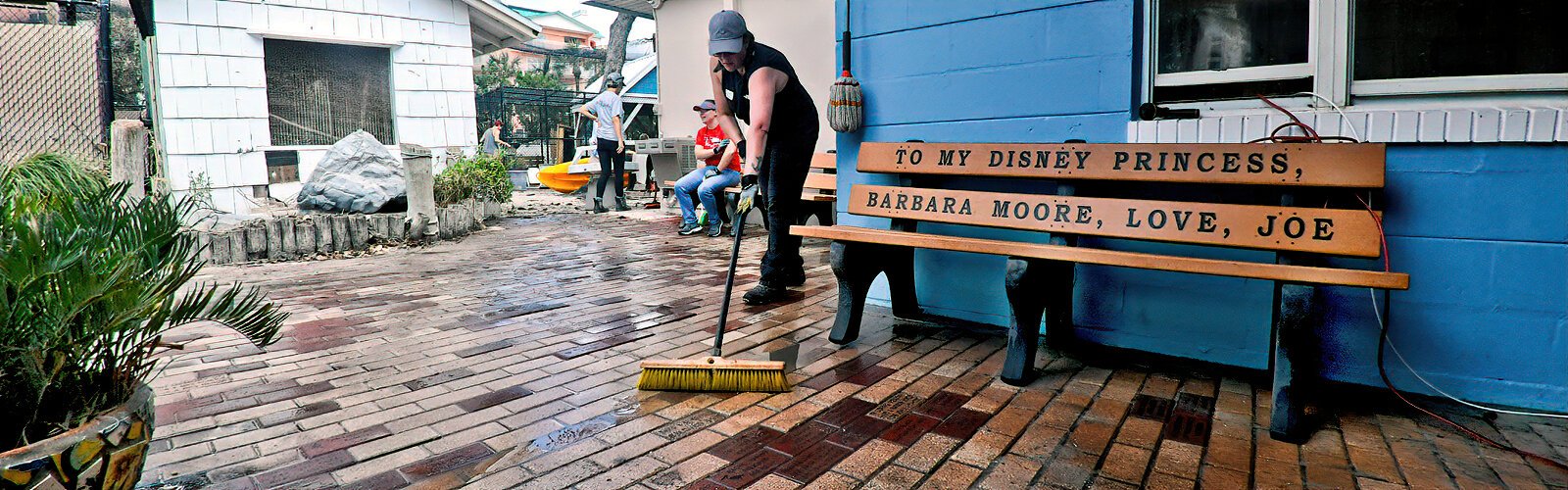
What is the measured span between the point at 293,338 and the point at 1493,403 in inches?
196

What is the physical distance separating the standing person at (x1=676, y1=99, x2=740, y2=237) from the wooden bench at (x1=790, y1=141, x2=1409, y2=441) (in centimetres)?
405

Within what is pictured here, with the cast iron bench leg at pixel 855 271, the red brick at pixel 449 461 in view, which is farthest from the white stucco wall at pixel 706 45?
the red brick at pixel 449 461

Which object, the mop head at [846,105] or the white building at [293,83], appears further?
the white building at [293,83]

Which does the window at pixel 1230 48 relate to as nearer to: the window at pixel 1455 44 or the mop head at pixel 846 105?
the window at pixel 1455 44

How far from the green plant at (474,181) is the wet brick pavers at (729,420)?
422cm

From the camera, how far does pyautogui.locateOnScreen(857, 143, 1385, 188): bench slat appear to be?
113 inches

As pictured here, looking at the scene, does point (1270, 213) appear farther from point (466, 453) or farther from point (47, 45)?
point (47, 45)

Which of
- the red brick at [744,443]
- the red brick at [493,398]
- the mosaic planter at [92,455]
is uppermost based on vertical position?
the mosaic planter at [92,455]

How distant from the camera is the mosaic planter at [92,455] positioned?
161 centimetres

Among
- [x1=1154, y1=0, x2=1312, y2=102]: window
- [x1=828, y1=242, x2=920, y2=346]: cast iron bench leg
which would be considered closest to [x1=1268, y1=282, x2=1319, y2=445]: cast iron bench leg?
[x1=1154, y1=0, x2=1312, y2=102]: window

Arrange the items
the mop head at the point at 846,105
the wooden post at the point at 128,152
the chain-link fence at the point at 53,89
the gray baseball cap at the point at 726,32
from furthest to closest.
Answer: the chain-link fence at the point at 53,89, the wooden post at the point at 128,152, the gray baseball cap at the point at 726,32, the mop head at the point at 846,105

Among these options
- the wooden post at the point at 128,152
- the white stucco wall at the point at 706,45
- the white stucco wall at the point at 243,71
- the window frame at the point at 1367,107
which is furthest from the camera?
the white stucco wall at the point at 706,45

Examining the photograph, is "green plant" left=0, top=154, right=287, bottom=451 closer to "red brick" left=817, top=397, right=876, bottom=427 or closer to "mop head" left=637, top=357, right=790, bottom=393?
"mop head" left=637, top=357, right=790, bottom=393

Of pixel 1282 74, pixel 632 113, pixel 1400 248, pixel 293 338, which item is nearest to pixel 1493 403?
pixel 1400 248
